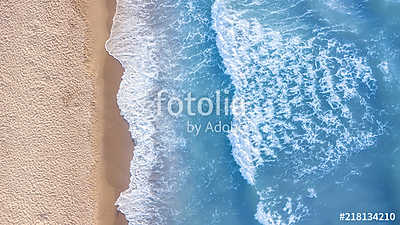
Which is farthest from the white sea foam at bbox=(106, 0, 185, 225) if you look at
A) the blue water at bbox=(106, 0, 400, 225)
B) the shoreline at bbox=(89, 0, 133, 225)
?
the shoreline at bbox=(89, 0, 133, 225)

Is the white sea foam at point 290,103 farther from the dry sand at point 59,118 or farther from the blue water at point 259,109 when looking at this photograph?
the dry sand at point 59,118

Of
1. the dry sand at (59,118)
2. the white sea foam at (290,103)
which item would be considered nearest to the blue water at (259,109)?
the white sea foam at (290,103)

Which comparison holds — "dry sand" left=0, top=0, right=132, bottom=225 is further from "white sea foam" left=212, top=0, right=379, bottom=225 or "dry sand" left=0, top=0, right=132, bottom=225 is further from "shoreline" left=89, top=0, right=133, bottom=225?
"white sea foam" left=212, top=0, right=379, bottom=225

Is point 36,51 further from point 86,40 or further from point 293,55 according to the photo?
point 293,55

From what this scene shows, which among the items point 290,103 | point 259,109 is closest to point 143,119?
point 259,109

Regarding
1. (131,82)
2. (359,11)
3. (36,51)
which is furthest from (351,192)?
(36,51)
